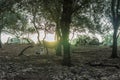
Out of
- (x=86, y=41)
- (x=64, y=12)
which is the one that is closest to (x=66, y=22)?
(x=64, y=12)

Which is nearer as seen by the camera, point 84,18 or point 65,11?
point 65,11

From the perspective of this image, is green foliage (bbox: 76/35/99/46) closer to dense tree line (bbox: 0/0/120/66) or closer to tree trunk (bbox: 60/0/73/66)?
dense tree line (bbox: 0/0/120/66)

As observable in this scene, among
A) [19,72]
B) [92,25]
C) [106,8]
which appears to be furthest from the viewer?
[92,25]

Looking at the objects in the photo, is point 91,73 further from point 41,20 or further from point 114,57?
point 41,20

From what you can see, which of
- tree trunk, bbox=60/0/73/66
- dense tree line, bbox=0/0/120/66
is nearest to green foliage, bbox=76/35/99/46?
dense tree line, bbox=0/0/120/66

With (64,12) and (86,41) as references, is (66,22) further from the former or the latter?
(86,41)

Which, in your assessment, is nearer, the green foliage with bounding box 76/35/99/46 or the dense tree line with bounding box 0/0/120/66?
the dense tree line with bounding box 0/0/120/66

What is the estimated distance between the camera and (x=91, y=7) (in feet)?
65.1

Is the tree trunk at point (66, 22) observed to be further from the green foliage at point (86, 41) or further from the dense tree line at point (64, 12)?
the green foliage at point (86, 41)

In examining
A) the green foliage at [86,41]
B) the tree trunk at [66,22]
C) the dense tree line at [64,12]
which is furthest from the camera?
the green foliage at [86,41]

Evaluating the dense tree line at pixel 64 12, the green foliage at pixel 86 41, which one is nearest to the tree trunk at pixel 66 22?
the dense tree line at pixel 64 12

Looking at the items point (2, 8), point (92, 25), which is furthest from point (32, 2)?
point (92, 25)

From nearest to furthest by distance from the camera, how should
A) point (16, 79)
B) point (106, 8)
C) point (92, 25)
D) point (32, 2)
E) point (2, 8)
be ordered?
point (16, 79) < point (2, 8) < point (32, 2) < point (106, 8) < point (92, 25)

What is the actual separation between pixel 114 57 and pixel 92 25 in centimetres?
765
